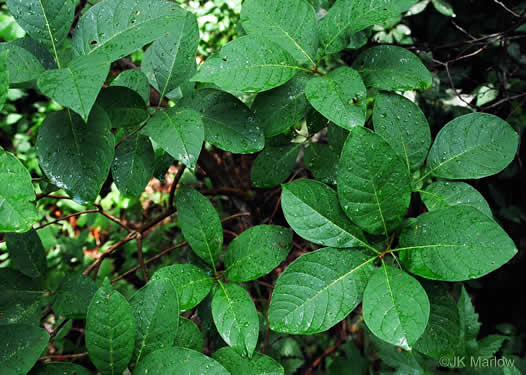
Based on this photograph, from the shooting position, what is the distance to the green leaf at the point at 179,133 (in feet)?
2.23

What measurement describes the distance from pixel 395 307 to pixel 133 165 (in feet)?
2.06

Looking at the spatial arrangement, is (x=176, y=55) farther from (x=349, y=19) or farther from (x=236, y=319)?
(x=236, y=319)

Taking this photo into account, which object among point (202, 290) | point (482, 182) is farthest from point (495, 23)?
point (202, 290)

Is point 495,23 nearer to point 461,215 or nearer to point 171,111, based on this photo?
point 461,215

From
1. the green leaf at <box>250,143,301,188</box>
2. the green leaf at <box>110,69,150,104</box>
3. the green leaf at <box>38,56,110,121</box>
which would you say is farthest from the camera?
the green leaf at <box>250,143,301,188</box>

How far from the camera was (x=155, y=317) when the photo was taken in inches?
27.3

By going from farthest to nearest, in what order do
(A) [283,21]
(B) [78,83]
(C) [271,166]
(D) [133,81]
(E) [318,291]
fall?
(C) [271,166] < (D) [133,81] < (A) [283,21] < (E) [318,291] < (B) [78,83]

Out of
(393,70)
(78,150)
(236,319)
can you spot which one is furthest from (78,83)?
(393,70)

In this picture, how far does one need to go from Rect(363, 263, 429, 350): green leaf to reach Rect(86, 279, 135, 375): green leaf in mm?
427

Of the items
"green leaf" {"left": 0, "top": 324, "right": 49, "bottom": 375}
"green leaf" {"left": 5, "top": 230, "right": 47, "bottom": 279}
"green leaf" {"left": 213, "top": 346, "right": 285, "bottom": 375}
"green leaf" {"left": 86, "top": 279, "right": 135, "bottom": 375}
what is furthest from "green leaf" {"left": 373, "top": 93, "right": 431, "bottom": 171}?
"green leaf" {"left": 5, "top": 230, "right": 47, "bottom": 279}

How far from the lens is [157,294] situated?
0.70 m

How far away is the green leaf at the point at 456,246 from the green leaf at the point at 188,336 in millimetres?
464

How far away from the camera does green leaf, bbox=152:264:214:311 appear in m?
0.79

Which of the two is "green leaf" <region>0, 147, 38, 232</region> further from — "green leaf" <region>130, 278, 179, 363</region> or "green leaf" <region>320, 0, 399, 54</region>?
"green leaf" <region>320, 0, 399, 54</region>
